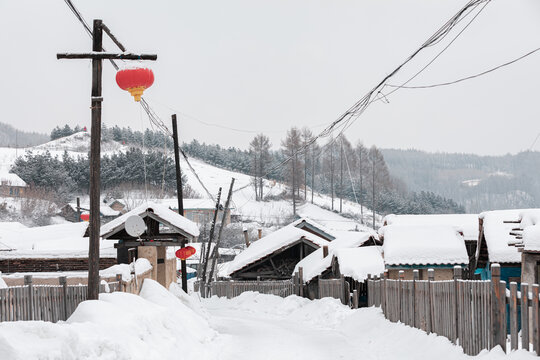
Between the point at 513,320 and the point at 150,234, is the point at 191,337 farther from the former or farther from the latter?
the point at 150,234

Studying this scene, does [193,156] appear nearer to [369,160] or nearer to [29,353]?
[369,160]

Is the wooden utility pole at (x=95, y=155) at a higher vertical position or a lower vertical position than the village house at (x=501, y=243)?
higher

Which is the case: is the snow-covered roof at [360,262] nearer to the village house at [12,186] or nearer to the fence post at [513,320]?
the fence post at [513,320]

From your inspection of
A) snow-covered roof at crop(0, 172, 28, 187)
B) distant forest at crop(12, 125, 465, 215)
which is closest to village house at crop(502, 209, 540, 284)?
distant forest at crop(12, 125, 465, 215)

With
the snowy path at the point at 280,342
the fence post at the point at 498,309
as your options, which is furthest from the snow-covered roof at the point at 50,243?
the fence post at the point at 498,309

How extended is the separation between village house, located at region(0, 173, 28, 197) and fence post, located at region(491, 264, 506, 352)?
314ft

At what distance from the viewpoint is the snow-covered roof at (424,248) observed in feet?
85.0

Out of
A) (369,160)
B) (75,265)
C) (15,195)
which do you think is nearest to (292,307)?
(75,265)

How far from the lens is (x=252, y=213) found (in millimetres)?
109250

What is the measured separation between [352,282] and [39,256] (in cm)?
1502

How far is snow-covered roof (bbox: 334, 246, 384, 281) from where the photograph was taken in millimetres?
27038

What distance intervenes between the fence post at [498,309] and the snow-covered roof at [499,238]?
1132cm

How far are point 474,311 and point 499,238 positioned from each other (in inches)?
475

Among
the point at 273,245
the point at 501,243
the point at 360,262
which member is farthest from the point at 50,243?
the point at 501,243
